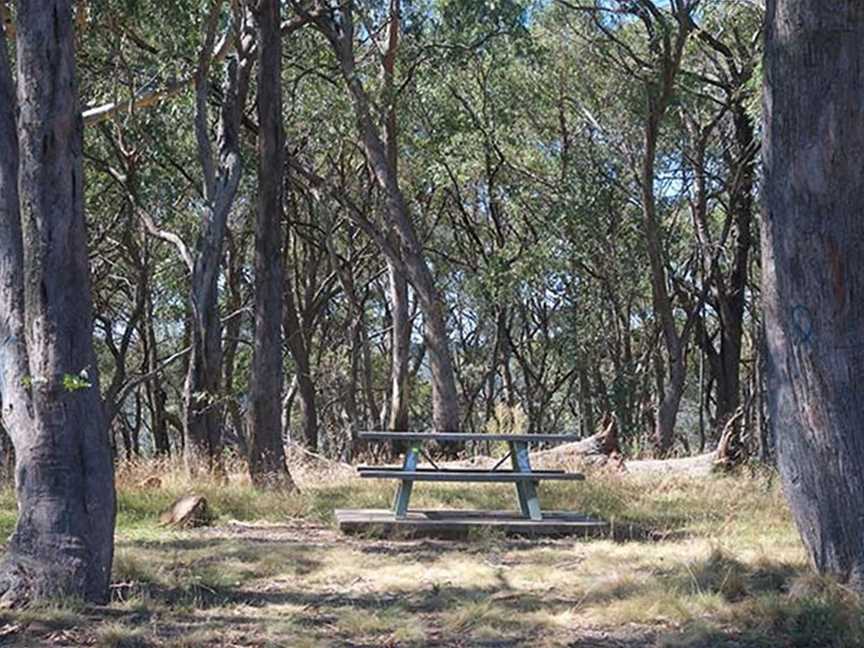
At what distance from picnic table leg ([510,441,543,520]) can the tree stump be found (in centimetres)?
278

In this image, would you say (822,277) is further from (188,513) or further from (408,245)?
(408,245)

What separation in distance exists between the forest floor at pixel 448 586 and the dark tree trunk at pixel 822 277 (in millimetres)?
447

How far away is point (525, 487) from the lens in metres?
9.61

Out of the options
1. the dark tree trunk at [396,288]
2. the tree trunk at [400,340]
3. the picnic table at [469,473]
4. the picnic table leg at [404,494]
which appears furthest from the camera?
the tree trunk at [400,340]

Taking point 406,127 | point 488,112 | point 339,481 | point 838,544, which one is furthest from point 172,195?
point 838,544

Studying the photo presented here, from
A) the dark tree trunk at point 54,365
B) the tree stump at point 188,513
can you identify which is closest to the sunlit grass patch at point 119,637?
the dark tree trunk at point 54,365

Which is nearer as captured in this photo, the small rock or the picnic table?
the picnic table

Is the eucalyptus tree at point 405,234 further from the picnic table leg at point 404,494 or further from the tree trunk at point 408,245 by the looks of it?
the picnic table leg at point 404,494

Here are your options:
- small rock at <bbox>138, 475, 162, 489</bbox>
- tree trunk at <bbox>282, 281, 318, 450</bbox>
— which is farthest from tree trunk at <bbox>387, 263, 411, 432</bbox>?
small rock at <bbox>138, 475, 162, 489</bbox>

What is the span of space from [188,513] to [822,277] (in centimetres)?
570

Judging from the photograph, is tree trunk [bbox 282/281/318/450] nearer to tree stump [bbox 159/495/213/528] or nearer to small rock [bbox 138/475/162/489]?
small rock [bbox 138/475/162/489]

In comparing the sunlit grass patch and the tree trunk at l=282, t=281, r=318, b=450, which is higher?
the tree trunk at l=282, t=281, r=318, b=450

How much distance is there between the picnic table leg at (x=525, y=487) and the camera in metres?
9.45

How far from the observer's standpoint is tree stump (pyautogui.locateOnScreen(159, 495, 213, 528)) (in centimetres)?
938
